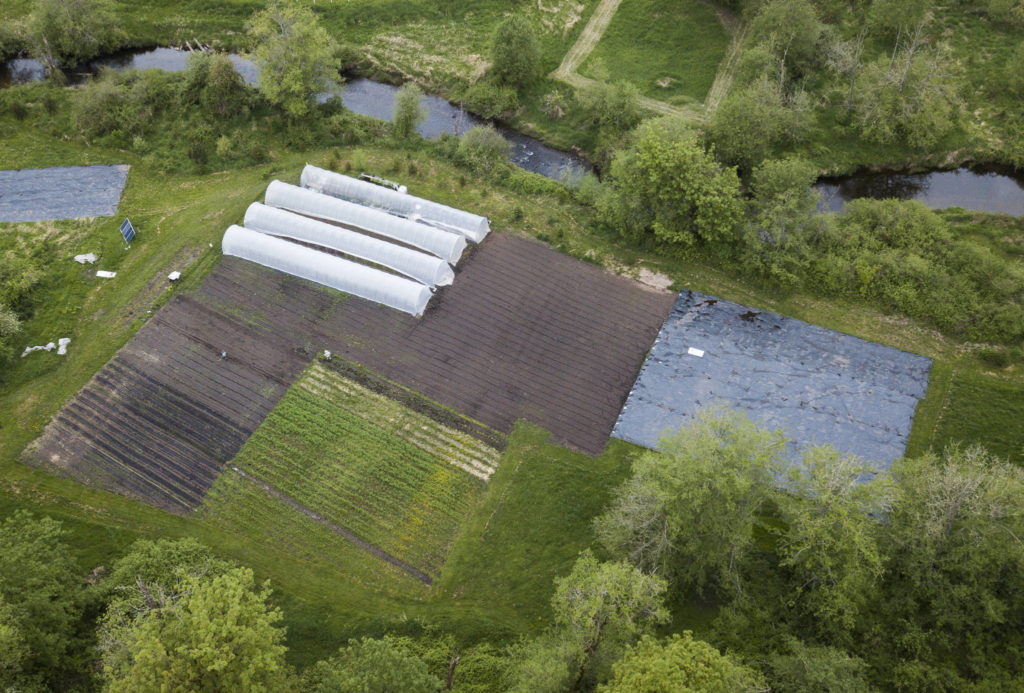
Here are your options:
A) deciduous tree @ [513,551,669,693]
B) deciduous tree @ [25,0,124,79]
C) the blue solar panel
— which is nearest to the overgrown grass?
deciduous tree @ [513,551,669,693]

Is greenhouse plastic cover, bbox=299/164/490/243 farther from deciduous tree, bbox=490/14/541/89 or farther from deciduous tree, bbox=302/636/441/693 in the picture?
deciduous tree, bbox=302/636/441/693

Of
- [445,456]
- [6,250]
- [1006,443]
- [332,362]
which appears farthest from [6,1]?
[1006,443]

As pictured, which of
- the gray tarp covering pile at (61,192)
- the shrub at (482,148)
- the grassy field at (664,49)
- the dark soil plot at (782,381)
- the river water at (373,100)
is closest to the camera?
the dark soil plot at (782,381)

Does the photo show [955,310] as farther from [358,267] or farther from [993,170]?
[358,267]

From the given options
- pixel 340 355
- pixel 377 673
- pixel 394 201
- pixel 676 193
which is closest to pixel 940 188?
pixel 676 193

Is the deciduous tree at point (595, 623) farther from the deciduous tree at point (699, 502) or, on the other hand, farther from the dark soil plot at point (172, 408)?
the dark soil plot at point (172, 408)

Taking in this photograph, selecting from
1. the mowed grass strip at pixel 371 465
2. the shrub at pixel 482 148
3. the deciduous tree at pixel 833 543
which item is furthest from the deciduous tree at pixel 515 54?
the deciduous tree at pixel 833 543

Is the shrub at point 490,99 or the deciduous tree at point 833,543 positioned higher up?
the shrub at point 490,99
